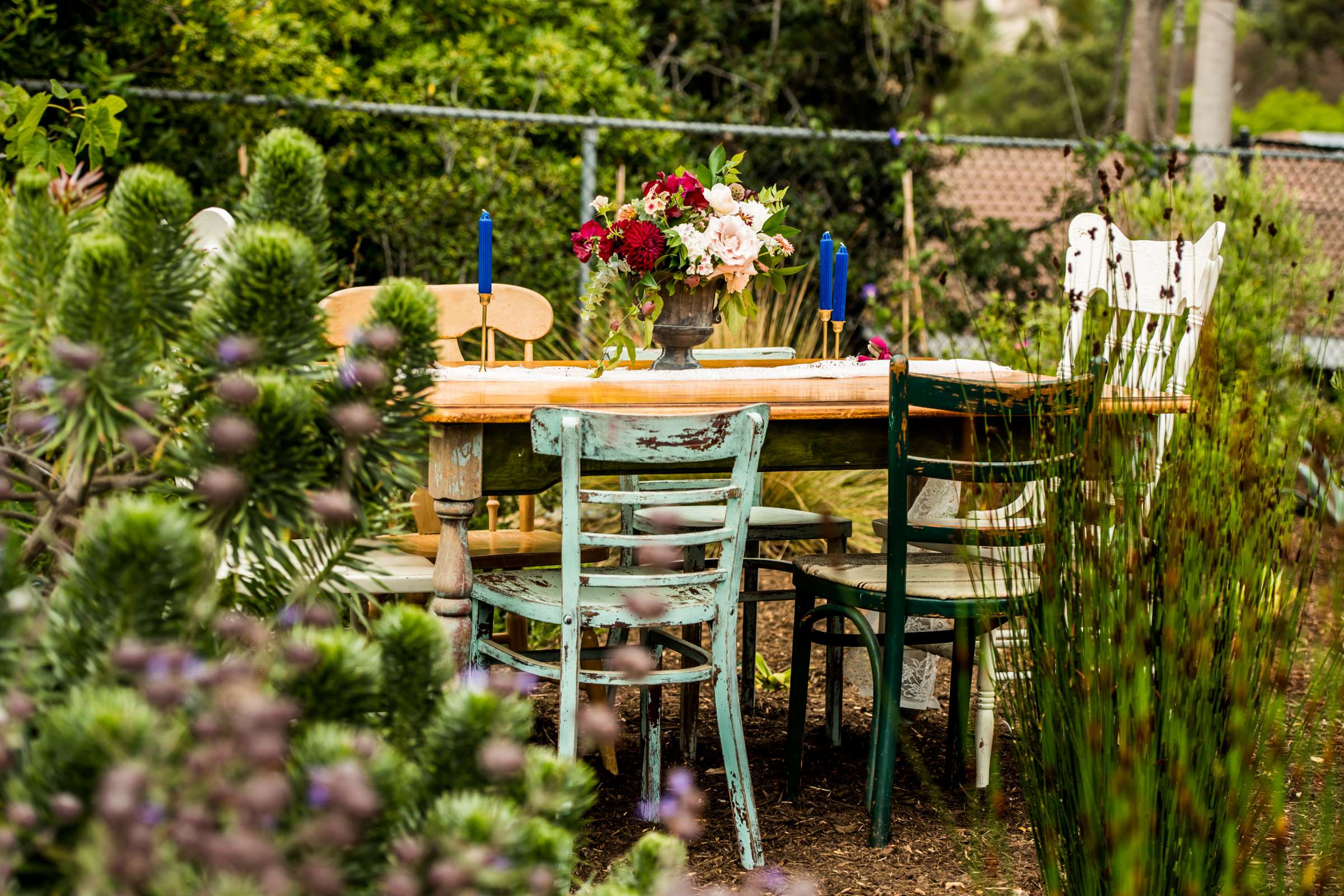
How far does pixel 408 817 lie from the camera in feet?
3.59

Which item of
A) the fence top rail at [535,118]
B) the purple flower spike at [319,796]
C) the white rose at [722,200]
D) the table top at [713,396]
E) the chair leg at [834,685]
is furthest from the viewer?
the fence top rail at [535,118]

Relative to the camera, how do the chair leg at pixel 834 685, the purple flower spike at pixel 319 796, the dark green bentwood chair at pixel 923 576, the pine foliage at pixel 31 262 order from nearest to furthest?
the purple flower spike at pixel 319 796, the pine foliage at pixel 31 262, the dark green bentwood chair at pixel 923 576, the chair leg at pixel 834 685

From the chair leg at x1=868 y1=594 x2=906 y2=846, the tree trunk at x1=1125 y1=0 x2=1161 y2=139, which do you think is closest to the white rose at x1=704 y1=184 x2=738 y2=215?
the chair leg at x1=868 y1=594 x2=906 y2=846

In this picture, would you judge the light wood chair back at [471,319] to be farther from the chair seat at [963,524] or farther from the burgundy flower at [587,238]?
the chair seat at [963,524]

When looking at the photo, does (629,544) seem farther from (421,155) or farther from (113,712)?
(421,155)

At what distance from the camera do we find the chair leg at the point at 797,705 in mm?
3027

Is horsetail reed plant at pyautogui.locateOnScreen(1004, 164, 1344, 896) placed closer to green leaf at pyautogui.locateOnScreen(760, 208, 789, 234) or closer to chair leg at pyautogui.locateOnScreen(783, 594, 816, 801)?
chair leg at pyautogui.locateOnScreen(783, 594, 816, 801)

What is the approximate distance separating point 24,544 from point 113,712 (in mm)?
485

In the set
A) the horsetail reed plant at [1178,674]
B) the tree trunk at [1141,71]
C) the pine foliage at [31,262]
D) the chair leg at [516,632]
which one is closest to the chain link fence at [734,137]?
the chair leg at [516,632]

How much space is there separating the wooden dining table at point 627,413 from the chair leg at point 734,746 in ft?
1.19

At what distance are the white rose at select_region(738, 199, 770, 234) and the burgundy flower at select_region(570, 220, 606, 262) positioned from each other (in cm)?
32

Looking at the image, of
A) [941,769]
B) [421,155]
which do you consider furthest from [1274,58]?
[941,769]

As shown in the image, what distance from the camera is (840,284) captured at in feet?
11.8

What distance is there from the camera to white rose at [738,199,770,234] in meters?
3.16
